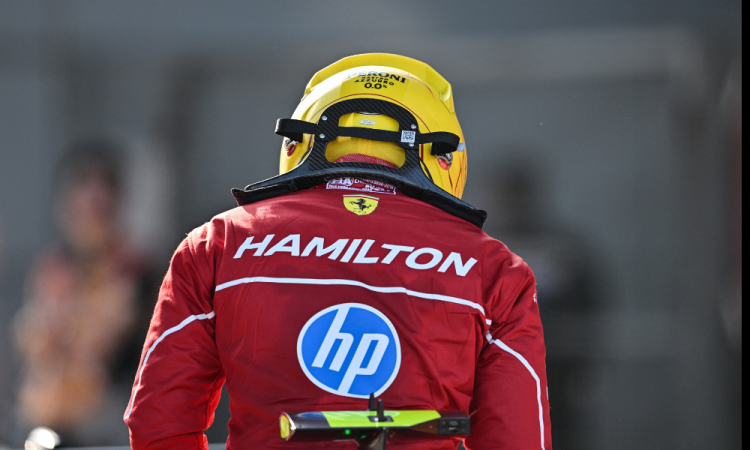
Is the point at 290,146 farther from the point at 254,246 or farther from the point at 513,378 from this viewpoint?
the point at 513,378

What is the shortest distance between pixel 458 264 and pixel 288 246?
243 mm

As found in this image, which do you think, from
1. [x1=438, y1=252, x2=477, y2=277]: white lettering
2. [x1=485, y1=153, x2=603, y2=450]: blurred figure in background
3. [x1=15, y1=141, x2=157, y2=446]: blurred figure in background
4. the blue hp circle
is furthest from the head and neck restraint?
[x1=15, y1=141, x2=157, y2=446]: blurred figure in background

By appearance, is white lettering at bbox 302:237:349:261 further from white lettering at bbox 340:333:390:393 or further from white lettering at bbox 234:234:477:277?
white lettering at bbox 340:333:390:393

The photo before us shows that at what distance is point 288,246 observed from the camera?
0.92m

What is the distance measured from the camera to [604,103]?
1.88 meters

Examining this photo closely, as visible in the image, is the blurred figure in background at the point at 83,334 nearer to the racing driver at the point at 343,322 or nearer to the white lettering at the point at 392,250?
the racing driver at the point at 343,322

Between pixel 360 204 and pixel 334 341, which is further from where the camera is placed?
pixel 360 204

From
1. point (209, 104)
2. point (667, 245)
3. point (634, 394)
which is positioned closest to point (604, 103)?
point (667, 245)

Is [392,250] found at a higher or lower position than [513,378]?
higher

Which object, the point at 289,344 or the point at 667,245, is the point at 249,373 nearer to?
the point at 289,344

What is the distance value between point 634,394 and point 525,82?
94 centimetres

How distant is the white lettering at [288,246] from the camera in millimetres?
913

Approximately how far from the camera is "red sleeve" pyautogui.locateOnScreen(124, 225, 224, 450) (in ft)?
2.95

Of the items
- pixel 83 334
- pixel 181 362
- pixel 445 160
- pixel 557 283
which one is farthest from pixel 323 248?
pixel 83 334
